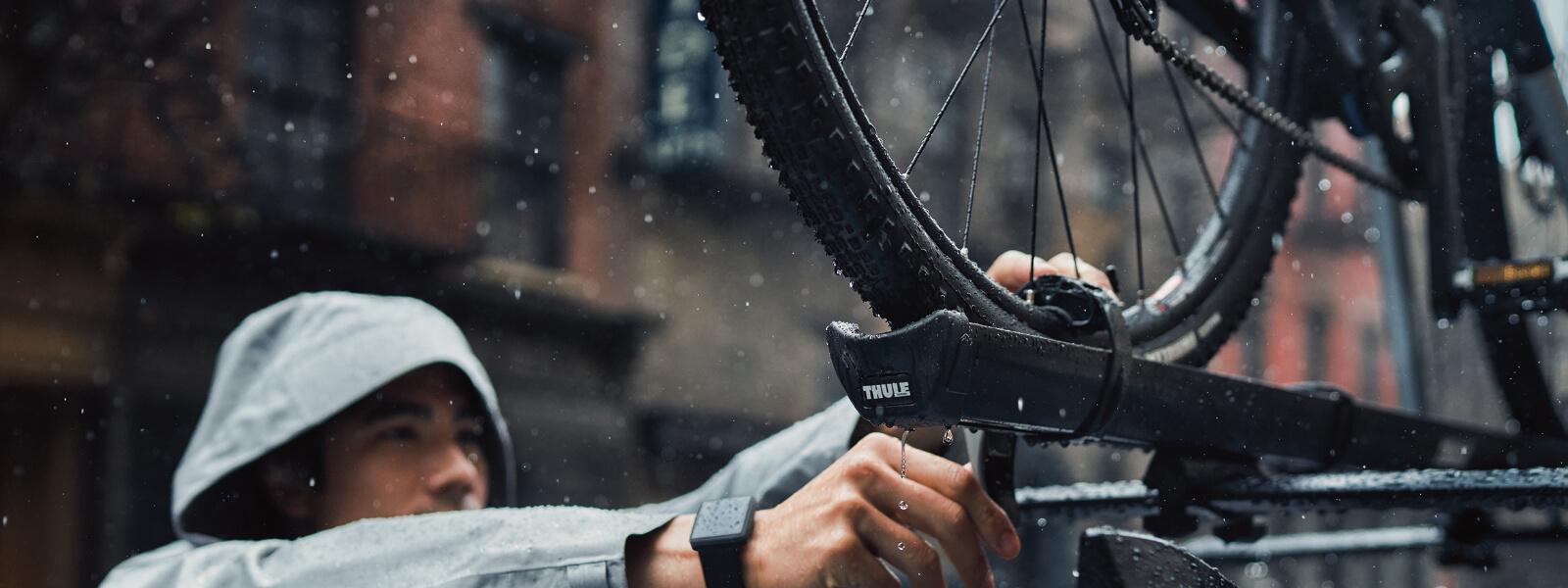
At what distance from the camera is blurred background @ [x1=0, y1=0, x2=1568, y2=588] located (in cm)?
745

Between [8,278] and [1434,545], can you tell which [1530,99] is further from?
[8,278]

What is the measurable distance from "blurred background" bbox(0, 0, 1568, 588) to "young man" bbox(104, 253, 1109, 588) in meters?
4.27

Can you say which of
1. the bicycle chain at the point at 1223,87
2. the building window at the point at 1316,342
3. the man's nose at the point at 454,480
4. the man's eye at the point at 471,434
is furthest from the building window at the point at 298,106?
the building window at the point at 1316,342

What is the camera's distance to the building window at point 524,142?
1033 centimetres

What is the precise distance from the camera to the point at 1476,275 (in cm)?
177

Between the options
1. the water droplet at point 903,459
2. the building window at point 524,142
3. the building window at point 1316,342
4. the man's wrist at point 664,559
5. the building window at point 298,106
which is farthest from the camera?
the building window at point 1316,342

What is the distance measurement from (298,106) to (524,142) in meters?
2.21

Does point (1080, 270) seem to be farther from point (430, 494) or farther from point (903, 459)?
point (430, 494)

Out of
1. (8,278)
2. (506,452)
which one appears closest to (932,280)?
(506,452)

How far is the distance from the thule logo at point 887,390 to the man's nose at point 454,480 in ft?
5.99

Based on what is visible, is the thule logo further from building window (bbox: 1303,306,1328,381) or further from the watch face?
building window (bbox: 1303,306,1328,381)

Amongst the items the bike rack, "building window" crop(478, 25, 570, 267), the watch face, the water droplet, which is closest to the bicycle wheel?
the bike rack

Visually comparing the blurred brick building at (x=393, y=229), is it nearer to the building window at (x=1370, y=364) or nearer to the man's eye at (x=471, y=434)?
the man's eye at (x=471, y=434)

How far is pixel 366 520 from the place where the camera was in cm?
168
